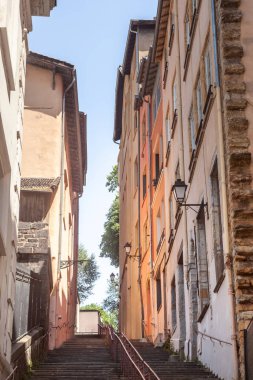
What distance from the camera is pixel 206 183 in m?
12.5

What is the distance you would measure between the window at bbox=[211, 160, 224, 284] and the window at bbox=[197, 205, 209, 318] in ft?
3.37

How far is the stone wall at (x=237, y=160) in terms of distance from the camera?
9.62 meters

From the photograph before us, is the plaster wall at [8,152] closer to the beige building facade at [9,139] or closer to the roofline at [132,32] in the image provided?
the beige building facade at [9,139]

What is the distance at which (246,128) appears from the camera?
34.6ft

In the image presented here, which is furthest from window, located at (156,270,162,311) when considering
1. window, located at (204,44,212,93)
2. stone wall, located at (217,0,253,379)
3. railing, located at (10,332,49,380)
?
stone wall, located at (217,0,253,379)

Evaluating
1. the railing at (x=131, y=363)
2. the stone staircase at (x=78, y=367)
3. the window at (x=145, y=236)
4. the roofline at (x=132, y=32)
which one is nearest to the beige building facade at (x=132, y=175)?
the roofline at (x=132, y=32)

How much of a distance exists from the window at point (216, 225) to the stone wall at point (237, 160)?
1221 millimetres

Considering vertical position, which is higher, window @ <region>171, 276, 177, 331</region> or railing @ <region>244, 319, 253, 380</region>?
window @ <region>171, 276, 177, 331</region>

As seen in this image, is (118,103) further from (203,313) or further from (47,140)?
(203,313)

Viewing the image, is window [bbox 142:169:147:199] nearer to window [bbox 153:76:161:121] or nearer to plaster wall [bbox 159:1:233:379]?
window [bbox 153:76:161:121]

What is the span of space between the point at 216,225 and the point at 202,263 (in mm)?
1815

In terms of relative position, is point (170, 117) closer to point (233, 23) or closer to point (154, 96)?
point (154, 96)

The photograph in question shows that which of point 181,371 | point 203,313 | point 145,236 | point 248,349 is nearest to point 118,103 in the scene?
point 145,236

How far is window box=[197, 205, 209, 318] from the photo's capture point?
13.0m
